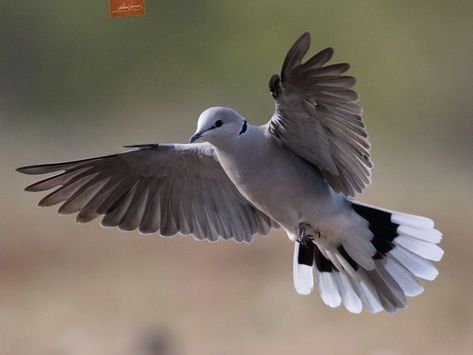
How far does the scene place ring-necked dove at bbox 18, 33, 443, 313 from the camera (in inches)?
83.9

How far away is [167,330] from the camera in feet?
8.72

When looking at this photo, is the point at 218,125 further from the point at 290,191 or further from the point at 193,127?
the point at 193,127

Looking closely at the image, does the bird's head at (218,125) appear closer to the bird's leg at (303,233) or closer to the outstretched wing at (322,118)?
the outstretched wing at (322,118)

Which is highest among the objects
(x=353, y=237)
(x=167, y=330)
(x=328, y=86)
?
(x=328, y=86)

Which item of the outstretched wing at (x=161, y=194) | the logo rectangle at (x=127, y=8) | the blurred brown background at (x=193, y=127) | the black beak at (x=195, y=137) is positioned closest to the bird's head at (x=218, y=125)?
the black beak at (x=195, y=137)

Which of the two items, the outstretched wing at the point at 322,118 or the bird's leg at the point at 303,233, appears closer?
the outstretched wing at the point at 322,118

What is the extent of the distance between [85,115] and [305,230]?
667mm

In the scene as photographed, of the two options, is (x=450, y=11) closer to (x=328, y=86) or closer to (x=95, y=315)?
(x=328, y=86)

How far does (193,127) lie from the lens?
8.41ft

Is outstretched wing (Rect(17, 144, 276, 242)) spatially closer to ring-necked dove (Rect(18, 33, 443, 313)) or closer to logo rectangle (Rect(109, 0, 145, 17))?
ring-necked dove (Rect(18, 33, 443, 313))

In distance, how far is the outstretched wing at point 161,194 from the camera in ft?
7.85

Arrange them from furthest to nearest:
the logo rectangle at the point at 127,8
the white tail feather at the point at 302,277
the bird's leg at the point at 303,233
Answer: the logo rectangle at the point at 127,8 < the white tail feather at the point at 302,277 < the bird's leg at the point at 303,233

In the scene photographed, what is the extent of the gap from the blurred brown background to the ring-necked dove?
0.56ft

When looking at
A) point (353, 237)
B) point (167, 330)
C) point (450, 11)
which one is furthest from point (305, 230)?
point (450, 11)
